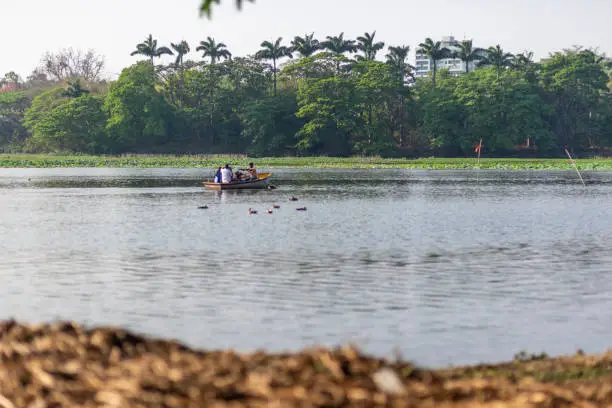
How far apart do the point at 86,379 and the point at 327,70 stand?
461 feet

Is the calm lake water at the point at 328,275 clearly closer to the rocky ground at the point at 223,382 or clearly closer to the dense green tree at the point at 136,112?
the rocky ground at the point at 223,382

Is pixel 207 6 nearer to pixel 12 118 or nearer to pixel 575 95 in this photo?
pixel 575 95

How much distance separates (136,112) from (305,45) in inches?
1293

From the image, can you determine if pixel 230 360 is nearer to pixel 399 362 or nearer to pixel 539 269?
pixel 399 362

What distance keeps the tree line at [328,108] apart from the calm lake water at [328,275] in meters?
95.3

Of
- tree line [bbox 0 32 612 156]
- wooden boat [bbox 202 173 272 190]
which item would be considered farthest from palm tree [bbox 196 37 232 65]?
wooden boat [bbox 202 173 272 190]

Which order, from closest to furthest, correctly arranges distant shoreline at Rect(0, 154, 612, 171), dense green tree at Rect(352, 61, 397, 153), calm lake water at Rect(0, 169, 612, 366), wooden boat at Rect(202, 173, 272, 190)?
calm lake water at Rect(0, 169, 612, 366) < wooden boat at Rect(202, 173, 272, 190) < distant shoreline at Rect(0, 154, 612, 171) < dense green tree at Rect(352, 61, 397, 153)

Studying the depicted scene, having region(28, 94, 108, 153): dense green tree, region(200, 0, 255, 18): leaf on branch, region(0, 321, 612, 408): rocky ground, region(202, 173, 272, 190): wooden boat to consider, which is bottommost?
region(202, 173, 272, 190): wooden boat

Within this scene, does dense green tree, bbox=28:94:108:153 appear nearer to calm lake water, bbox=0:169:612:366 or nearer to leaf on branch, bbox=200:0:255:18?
calm lake water, bbox=0:169:612:366

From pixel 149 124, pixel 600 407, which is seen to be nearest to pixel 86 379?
pixel 600 407

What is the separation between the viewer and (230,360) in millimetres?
7211

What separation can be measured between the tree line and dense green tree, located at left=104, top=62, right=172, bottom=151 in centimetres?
22

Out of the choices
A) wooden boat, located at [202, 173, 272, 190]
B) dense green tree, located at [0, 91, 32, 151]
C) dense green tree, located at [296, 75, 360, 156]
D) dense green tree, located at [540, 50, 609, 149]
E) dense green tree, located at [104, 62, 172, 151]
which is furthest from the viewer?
dense green tree, located at [0, 91, 32, 151]

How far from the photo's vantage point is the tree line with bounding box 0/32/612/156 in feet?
456
